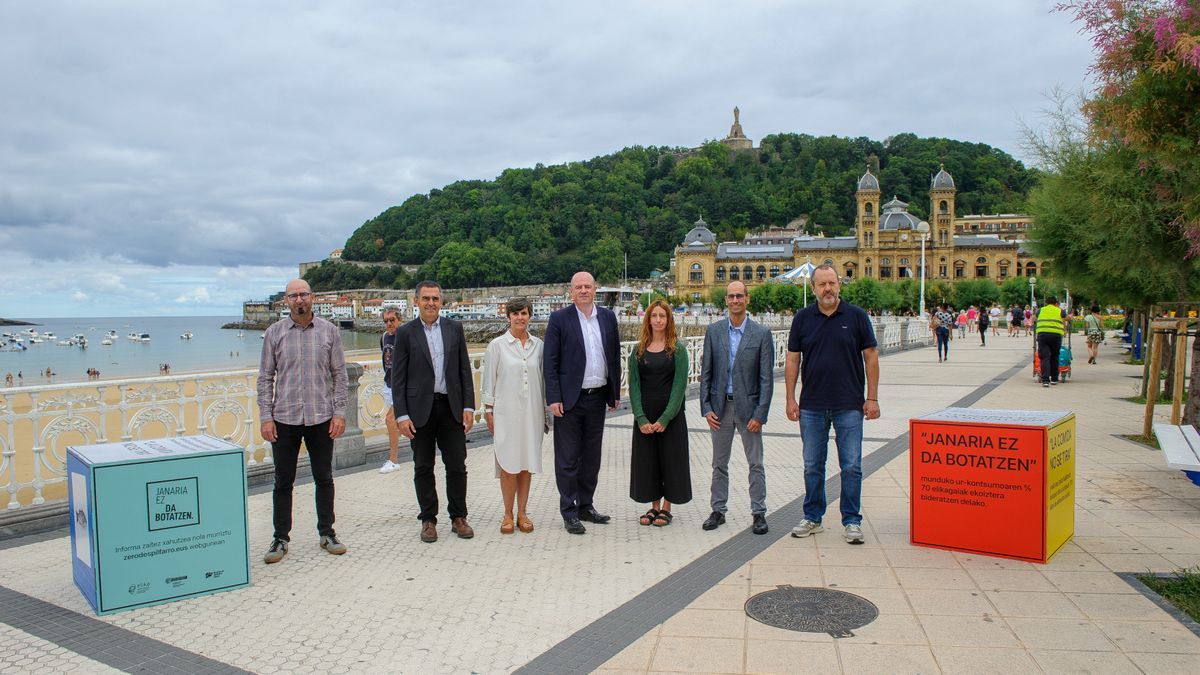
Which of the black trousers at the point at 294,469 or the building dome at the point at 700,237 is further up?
the building dome at the point at 700,237

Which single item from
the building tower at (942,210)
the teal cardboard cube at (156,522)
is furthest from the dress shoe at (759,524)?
the building tower at (942,210)

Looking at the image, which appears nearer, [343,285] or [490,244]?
[490,244]

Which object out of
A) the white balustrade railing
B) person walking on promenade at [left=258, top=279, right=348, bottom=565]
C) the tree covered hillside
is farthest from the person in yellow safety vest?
the tree covered hillside

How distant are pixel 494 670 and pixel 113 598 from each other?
7.44 feet

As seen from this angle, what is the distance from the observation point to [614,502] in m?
6.92

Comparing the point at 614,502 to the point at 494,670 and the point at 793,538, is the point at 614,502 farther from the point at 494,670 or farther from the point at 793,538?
the point at 494,670

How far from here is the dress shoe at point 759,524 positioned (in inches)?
227

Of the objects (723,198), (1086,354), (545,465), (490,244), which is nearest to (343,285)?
(490,244)

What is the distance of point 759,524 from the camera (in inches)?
228

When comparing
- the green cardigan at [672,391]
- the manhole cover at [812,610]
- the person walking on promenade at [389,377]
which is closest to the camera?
the manhole cover at [812,610]

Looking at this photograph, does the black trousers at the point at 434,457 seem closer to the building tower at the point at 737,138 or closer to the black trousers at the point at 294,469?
the black trousers at the point at 294,469

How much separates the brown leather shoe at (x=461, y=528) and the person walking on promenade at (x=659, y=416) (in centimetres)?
124

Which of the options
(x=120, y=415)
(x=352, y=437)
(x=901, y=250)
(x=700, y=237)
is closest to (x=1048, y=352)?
(x=352, y=437)

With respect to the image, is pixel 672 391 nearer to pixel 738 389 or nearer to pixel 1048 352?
pixel 738 389
